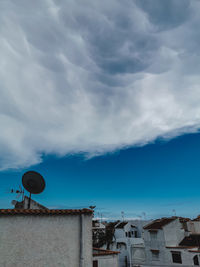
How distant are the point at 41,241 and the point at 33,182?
4.79m

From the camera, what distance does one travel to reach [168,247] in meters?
31.9

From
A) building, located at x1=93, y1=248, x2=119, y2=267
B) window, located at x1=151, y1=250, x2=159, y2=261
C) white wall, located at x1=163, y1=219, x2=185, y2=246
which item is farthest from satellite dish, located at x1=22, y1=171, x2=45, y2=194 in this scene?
window, located at x1=151, y1=250, x2=159, y2=261

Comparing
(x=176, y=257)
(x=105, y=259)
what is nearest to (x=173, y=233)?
(x=176, y=257)

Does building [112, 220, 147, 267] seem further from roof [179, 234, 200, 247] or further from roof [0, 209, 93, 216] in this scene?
roof [0, 209, 93, 216]

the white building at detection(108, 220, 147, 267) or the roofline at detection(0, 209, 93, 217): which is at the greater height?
the roofline at detection(0, 209, 93, 217)

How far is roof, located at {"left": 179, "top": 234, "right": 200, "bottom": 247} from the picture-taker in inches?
1300

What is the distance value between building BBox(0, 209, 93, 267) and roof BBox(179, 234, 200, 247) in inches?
1213

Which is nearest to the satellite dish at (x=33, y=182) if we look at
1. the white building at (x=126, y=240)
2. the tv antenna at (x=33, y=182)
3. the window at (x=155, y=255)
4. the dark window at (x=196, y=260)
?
the tv antenna at (x=33, y=182)

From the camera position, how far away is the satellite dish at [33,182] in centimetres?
1423

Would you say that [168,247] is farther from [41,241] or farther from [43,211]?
[43,211]

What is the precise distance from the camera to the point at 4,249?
994 centimetres

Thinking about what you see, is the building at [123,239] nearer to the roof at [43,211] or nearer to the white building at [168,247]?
the white building at [168,247]

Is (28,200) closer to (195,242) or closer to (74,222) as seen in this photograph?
(74,222)

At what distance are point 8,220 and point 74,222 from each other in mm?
3840
